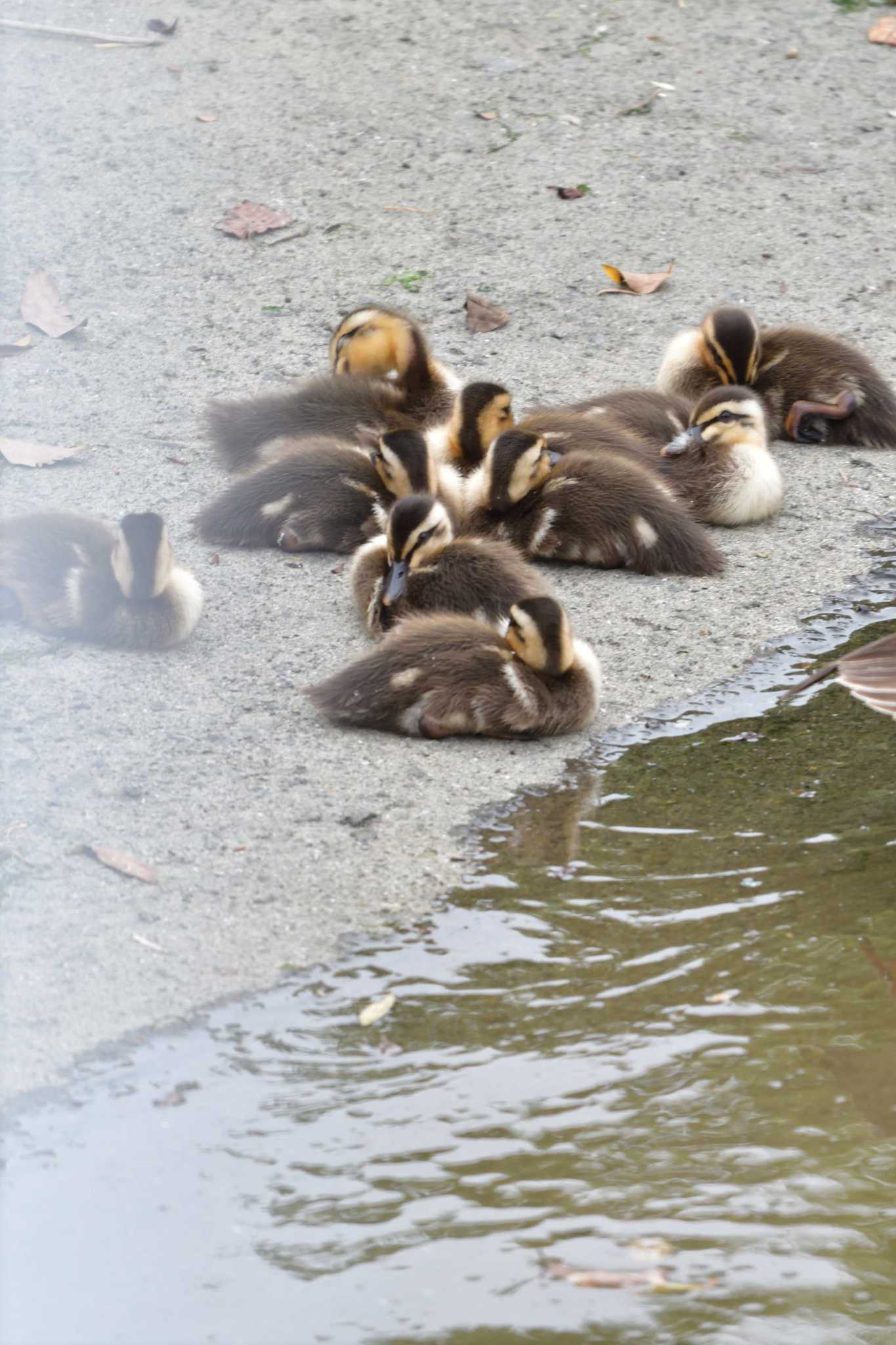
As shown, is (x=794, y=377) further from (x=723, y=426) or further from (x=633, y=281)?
(x=633, y=281)

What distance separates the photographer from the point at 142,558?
13.0ft

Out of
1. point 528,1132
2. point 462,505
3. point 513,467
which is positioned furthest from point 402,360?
point 528,1132

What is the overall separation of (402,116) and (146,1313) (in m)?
6.66

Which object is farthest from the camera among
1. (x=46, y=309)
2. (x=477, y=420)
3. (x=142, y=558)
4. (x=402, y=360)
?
(x=46, y=309)

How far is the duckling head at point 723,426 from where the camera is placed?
5027mm

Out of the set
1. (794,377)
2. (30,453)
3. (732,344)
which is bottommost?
(30,453)

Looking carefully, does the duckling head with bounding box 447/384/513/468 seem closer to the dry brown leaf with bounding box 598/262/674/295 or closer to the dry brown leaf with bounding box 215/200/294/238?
the dry brown leaf with bounding box 598/262/674/295

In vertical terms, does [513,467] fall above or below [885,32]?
below

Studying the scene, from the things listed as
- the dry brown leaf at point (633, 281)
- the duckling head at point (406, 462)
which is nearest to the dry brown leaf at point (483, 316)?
the dry brown leaf at point (633, 281)

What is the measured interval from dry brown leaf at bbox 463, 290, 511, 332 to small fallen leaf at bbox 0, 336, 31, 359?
1.77 m

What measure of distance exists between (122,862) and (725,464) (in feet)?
8.73

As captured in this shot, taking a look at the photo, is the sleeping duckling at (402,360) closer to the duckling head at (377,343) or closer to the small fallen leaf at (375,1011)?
the duckling head at (377,343)

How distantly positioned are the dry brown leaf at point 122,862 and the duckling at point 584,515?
1.89 metres

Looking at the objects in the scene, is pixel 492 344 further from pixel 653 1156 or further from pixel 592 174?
pixel 653 1156
